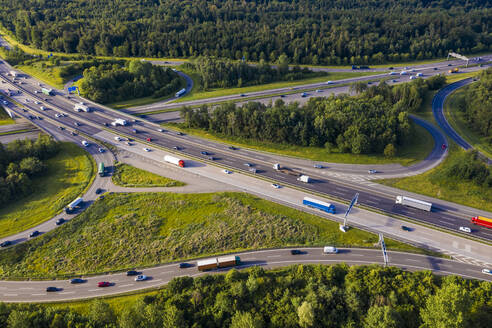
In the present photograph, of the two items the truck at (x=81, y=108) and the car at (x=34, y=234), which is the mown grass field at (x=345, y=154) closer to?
the truck at (x=81, y=108)

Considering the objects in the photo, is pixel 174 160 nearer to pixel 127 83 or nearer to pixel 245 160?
pixel 245 160

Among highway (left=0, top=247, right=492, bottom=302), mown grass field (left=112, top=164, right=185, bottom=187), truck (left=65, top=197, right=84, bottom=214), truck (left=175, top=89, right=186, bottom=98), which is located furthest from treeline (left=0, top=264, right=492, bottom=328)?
truck (left=175, top=89, right=186, bottom=98)

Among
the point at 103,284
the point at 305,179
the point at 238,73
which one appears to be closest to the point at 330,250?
the point at 305,179

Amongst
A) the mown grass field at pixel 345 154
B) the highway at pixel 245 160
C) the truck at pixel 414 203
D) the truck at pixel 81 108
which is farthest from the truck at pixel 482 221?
the truck at pixel 81 108

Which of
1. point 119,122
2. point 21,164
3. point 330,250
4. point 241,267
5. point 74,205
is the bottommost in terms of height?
point 241,267

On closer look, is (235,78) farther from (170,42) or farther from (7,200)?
(7,200)

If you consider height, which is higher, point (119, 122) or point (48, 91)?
point (48, 91)

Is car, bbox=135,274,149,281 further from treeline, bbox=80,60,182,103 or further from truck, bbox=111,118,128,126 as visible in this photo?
treeline, bbox=80,60,182,103
